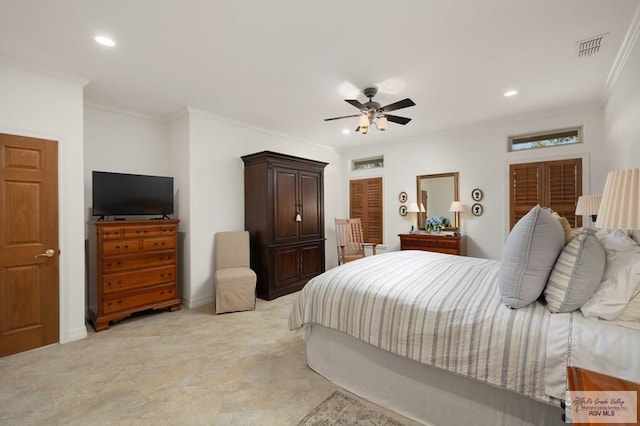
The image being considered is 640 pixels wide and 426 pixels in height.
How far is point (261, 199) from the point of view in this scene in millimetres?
4180

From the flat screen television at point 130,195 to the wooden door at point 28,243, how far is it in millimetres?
486

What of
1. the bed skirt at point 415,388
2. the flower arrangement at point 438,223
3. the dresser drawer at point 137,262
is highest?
the flower arrangement at point 438,223

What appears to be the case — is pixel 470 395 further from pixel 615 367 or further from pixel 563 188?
pixel 563 188

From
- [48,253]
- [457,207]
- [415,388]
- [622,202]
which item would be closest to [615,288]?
[622,202]

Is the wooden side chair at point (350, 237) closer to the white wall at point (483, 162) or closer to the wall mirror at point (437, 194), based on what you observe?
the white wall at point (483, 162)

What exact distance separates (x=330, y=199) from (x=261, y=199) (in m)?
2.27

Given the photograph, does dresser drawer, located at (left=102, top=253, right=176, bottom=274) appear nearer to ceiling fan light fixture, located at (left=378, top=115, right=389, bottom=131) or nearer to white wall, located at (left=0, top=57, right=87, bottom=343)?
white wall, located at (left=0, top=57, right=87, bottom=343)

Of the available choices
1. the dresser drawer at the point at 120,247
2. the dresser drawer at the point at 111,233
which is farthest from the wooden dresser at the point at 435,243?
the dresser drawer at the point at 111,233

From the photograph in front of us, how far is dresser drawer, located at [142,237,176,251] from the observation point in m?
3.37

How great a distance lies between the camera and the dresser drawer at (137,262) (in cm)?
311

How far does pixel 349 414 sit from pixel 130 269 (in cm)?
295

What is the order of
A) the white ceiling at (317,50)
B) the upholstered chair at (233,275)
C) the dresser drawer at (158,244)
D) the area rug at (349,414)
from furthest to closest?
the upholstered chair at (233,275) < the dresser drawer at (158,244) < the white ceiling at (317,50) < the area rug at (349,414)

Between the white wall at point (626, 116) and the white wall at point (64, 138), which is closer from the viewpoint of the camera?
the white wall at point (626, 116)

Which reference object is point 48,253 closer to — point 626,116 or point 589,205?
point 589,205
